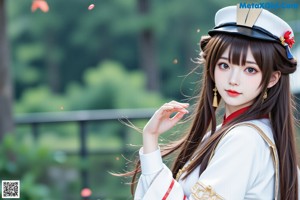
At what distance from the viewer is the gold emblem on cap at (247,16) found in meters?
2.50

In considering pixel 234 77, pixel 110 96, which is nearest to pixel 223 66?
pixel 234 77

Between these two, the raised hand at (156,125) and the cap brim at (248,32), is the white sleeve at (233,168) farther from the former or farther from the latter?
the cap brim at (248,32)

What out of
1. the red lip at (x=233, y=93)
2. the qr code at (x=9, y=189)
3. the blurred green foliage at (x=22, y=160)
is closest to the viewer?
the red lip at (x=233, y=93)

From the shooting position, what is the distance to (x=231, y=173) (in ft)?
7.95

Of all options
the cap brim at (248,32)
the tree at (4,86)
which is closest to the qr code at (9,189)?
the cap brim at (248,32)

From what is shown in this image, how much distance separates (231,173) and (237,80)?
12.3 inches

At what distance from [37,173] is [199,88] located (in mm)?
3034

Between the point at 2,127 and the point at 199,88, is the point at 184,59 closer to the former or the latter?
the point at 2,127

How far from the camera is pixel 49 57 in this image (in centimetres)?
2505

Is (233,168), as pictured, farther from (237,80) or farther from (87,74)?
(87,74)

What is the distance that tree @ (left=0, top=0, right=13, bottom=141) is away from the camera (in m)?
5.71

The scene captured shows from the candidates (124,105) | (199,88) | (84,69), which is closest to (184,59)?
(84,69)

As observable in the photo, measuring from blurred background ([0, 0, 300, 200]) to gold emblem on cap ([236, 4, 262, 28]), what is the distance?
2567mm

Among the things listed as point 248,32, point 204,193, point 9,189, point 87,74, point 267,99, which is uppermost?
point 248,32
